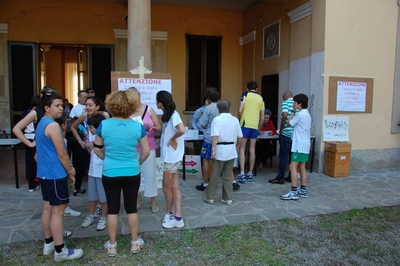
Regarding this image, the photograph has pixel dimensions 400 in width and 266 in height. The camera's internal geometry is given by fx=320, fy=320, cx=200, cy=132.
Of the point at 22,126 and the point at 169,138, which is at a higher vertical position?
the point at 22,126

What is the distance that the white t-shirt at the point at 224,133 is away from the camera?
14.5ft

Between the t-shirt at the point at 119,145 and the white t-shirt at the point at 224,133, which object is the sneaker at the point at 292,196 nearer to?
the white t-shirt at the point at 224,133

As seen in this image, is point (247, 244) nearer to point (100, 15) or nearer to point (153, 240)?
point (153, 240)

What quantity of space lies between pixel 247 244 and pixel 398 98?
5.74 m

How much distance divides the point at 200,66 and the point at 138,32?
4.85 meters

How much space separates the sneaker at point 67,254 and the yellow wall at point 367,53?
5356 mm

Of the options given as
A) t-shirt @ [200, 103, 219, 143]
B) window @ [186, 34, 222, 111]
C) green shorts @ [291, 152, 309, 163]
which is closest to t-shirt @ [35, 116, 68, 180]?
t-shirt @ [200, 103, 219, 143]

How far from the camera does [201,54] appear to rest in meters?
10.2

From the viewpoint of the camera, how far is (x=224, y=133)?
14.5 ft

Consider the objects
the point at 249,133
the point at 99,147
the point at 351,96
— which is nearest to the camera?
the point at 99,147

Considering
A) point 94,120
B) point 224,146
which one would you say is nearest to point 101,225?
point 94,120

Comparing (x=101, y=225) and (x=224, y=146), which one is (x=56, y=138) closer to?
(x=101, y=225)

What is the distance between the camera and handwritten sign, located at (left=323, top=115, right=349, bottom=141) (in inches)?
259

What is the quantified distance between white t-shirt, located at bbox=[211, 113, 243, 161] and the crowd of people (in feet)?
0.05
